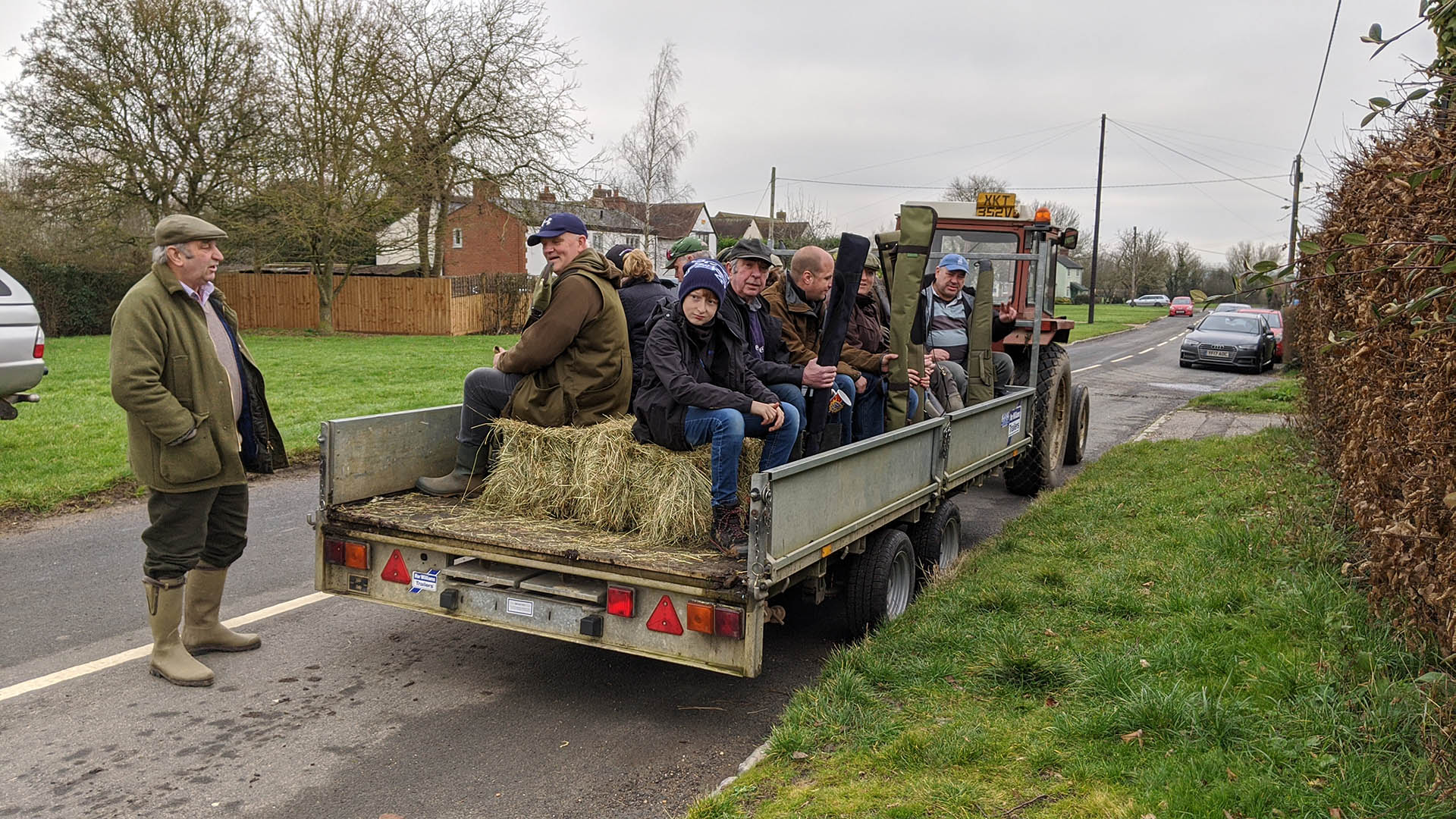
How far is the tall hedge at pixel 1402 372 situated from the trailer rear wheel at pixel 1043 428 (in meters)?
3.02

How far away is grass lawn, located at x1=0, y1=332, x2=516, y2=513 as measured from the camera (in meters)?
9.08

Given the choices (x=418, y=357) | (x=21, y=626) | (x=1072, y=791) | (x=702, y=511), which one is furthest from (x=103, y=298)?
(x=1072, y=791)

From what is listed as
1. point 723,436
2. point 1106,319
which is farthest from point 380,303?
point 1106,319

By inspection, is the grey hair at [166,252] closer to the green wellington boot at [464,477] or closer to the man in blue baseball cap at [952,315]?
the green wellington boot at [464,477]

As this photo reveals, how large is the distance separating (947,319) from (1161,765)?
547 cm

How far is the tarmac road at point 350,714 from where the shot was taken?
382cm

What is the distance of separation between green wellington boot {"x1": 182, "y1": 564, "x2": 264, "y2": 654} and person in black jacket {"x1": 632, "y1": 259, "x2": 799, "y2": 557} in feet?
7.34

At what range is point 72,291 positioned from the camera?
29.2 m

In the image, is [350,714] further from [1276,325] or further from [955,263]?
[1276,325]

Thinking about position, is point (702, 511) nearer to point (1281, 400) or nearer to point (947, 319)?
point (947, 319)

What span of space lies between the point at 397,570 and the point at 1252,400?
621 inches

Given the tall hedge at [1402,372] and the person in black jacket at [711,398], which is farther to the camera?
the person in black jacket at [711,398]

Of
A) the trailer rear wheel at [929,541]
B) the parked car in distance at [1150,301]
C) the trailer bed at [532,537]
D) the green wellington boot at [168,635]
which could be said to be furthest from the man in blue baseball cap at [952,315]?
the parked car in distance at [1150,301]

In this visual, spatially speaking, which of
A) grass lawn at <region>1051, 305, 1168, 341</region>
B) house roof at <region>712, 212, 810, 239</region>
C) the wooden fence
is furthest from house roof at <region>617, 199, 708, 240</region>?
the wooden fence
